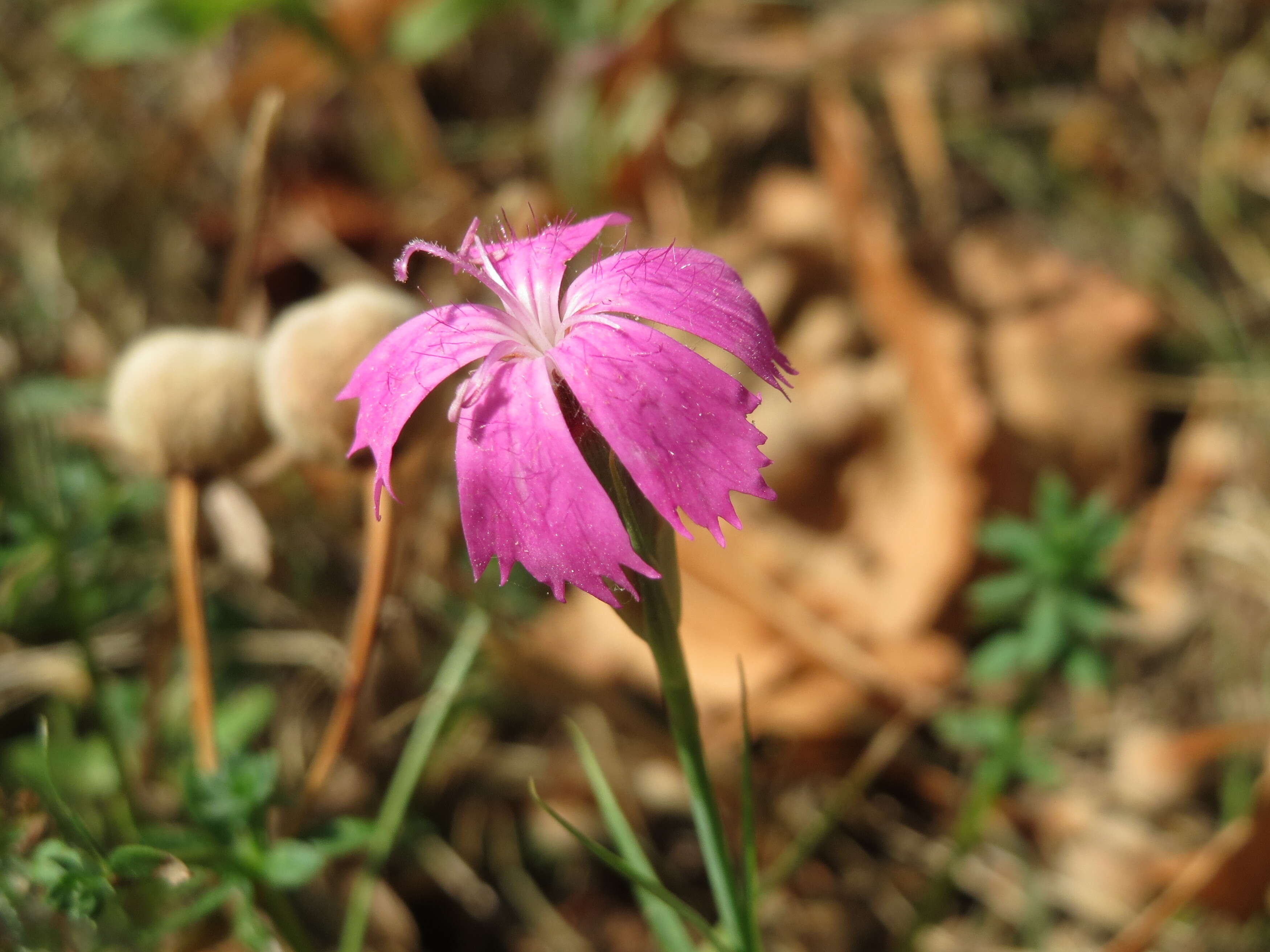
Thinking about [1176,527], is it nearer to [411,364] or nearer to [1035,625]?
[1035,625]

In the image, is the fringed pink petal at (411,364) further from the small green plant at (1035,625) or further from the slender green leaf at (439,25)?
the slender green leaf at (439,25)

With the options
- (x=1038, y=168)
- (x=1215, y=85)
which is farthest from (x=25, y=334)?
(x=1215, y=85)

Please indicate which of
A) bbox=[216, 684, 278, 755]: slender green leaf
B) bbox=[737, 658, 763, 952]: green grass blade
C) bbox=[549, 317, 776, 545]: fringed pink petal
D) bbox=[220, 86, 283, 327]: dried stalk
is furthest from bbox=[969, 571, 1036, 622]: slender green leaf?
bbox=[220, 86, 283, 327]: dried stalk

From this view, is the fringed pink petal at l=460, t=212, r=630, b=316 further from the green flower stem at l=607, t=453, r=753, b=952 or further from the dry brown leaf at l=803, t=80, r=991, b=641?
the dry brown leaf at l=803, t=80, r=991, b=641

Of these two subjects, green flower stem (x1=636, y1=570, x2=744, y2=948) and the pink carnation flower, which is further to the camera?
green flower stem (x1=636, y1=570, x2=744, y2=948)

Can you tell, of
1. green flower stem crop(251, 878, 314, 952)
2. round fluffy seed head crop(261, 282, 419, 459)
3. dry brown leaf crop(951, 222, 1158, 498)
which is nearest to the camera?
green flower stem crop(251, 878, 314, 952)

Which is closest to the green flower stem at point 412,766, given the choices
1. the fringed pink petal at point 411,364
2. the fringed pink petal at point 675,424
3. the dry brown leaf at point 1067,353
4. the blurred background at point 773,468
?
the blurred background at point 773,468

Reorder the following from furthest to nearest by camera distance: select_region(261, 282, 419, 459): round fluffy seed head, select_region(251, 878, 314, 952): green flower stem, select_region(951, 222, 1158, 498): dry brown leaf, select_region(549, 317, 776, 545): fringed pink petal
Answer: select_region(951, 222, 1158, 498): dry brown leaf < select_region(261, 282, 419, 459): round fluffy seed head < select_region(251, 878, 314, 952): green flower stem < select_region(549, 317, 776, 545): fringed pink petal

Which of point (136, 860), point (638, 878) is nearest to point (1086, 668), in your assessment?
point (638, 878)
